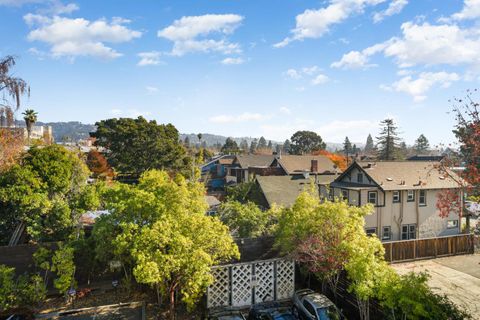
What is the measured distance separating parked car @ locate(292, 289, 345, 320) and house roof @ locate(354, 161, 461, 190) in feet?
47.1

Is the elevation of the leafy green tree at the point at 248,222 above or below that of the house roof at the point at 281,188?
below

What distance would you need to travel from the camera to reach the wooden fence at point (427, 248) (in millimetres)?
18406

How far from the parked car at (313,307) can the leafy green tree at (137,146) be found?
33286 millimetres

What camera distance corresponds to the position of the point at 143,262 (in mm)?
9727

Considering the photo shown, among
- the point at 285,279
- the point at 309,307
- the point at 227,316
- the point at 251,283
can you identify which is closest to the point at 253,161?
the point at 285,279

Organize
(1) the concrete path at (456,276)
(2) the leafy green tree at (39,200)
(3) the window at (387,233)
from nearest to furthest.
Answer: (1) the concrete path at (456,276) < (2) the leafy green tree at (39,200) < (3) the window at (387,233)

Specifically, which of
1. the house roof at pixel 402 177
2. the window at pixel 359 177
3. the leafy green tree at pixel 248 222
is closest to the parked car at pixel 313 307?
the leafy green tree at pixel 248 222

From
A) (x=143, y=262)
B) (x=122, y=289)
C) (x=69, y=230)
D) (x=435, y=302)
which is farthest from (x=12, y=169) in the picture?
(x=435, y=302)

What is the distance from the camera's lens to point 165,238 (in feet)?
33.3

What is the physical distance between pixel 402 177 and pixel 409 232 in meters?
4.38

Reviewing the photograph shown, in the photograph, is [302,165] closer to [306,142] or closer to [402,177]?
[402,177]

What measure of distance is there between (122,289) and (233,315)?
256 inches

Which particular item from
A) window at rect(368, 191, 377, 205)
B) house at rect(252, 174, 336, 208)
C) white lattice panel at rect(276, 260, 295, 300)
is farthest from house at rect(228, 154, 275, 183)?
white lattice panel at rect(276, 260, 295, 300)

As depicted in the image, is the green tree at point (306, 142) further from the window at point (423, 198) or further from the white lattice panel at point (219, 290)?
the white lattice panel at point (219, 290)
